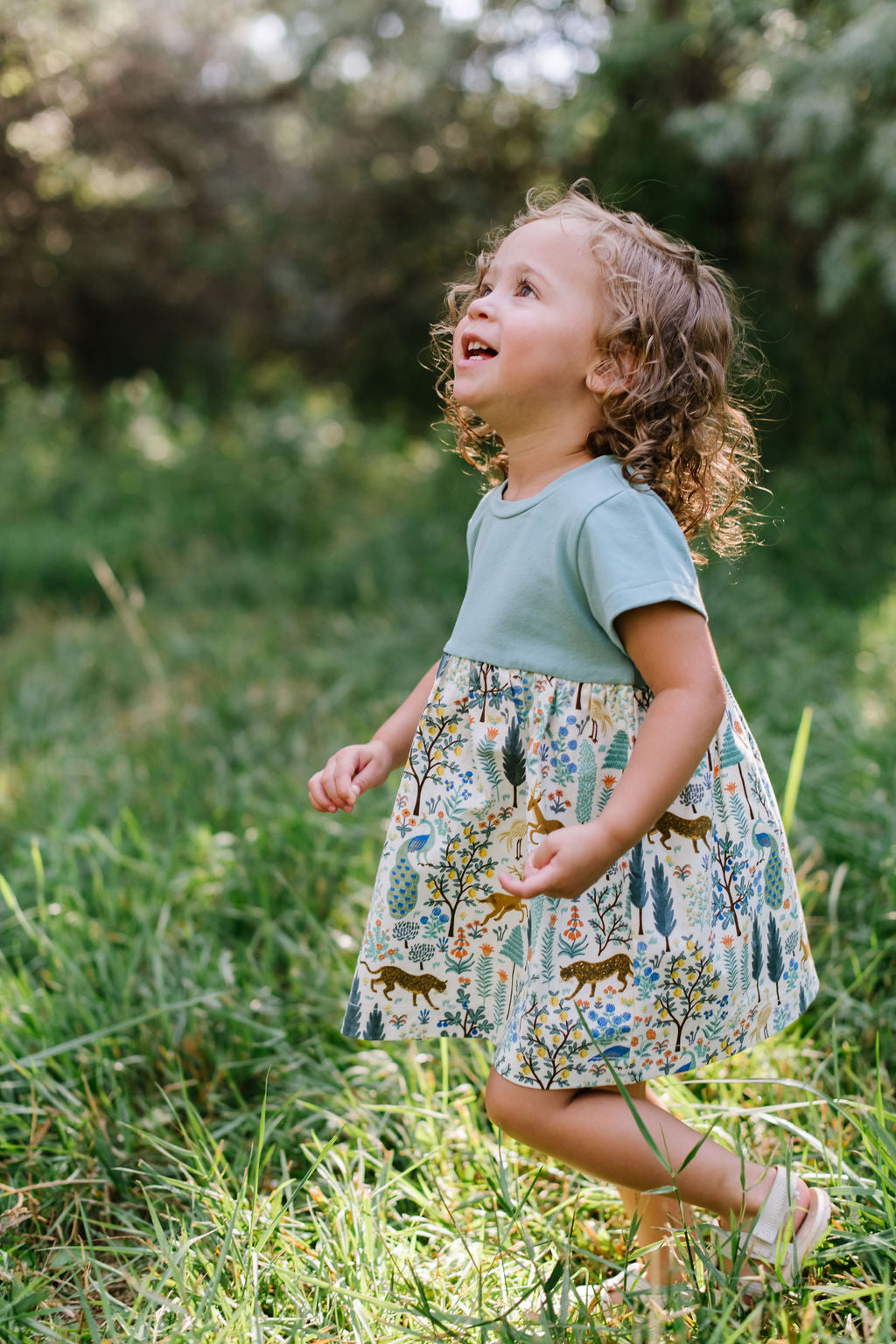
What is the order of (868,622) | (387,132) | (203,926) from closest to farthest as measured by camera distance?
(203,926), (868,622), (387,132)

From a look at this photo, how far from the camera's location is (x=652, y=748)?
44.2 inches

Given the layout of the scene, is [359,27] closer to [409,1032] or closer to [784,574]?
[784,574]

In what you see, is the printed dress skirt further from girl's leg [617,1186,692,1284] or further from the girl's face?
the girl's face

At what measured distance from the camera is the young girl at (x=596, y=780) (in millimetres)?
1212

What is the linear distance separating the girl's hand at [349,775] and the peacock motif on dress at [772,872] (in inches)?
18.1

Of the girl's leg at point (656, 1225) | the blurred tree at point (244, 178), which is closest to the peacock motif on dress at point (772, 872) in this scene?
the girl's leg at point (656, 1225)

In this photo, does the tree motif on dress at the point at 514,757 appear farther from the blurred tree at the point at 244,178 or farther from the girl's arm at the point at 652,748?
the blurred tree at the point at 244,178

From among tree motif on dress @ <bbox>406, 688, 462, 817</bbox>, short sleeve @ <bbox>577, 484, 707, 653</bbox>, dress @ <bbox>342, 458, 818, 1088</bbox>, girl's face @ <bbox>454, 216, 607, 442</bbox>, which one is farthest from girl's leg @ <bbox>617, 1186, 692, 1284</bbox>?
girl's face @ <bbox>454, 216, 607, 442</bbox>

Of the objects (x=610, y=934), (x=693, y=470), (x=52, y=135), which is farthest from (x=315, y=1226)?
(x=52, y=135)

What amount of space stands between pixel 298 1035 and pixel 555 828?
818 mm

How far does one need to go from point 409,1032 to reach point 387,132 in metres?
6.92

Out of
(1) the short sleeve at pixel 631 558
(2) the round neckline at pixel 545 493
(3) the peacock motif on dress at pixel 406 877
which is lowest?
(3) the peacock motif on dress at pixel 406 877

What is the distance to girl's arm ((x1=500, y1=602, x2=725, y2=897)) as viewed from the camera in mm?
1094

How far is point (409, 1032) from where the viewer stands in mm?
1354
